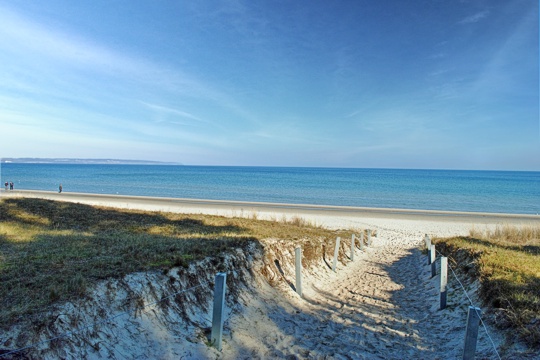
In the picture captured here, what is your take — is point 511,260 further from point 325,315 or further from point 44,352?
point 44,352

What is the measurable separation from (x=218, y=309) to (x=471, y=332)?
409cm

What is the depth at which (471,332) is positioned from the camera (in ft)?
16.1

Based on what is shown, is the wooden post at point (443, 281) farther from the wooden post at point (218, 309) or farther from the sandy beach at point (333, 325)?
the wooden post at point (218, 309)

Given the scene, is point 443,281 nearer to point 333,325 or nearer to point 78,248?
point 333,325

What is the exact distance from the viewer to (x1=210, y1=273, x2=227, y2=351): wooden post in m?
5.78

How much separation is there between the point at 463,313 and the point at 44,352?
8.88m

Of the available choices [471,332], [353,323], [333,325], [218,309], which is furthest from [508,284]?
[218,309]

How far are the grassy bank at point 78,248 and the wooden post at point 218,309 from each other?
2.12 meters

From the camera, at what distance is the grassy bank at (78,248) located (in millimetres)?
5602

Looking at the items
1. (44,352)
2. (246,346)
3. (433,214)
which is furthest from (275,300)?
(433,214)

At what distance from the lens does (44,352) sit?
14.3 feet

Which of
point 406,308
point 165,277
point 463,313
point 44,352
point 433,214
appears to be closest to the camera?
point 44,352

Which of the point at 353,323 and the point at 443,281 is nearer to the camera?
the point at 353,323

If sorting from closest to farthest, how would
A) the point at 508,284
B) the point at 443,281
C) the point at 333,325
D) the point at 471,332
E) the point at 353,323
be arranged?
the point at 471,332 < the point at 508,284 < the point at 333,325 < the point at 353,323 < the point at 443,281
